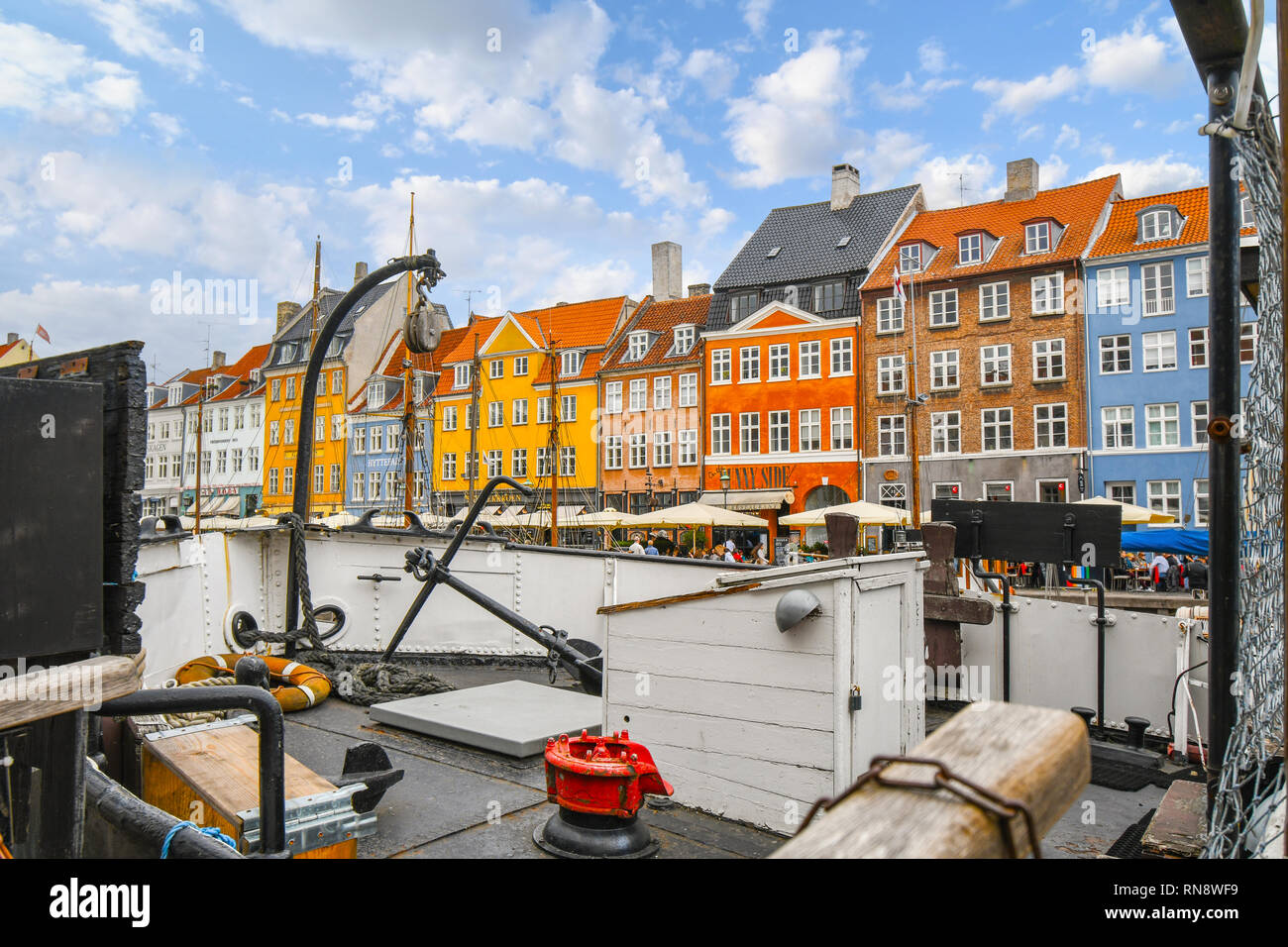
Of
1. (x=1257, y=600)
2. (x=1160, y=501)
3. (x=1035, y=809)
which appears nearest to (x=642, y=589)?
(x=1257, y=600)

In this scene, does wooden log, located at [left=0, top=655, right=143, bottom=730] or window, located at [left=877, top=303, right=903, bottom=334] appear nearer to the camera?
wooden log, located at [left=0, top=655, right=143, bottom=730]

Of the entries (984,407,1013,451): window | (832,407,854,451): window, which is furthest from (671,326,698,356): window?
(984,407,1013,451): window

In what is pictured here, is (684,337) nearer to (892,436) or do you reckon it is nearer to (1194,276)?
(892,436)

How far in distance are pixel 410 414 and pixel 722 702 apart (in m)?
26.0

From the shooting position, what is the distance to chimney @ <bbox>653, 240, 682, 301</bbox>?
163 ft

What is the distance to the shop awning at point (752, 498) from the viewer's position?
38.7m

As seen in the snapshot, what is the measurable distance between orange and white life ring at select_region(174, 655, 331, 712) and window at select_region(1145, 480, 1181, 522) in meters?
31.9

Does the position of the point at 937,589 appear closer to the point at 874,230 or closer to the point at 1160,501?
the point at 1160,501

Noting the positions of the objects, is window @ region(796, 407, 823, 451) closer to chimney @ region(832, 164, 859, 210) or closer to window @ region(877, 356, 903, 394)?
window @ region(877, 356, 903, 394)

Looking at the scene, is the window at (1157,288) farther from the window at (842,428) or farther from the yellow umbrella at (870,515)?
the yellow umbrella at (870,515)

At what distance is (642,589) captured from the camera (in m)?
8.30

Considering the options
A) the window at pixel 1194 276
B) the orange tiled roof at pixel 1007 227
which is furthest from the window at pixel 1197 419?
the orange tiled roof at pixel 1007 227

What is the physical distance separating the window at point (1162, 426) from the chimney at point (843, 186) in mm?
17097

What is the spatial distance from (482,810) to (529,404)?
44.8 meters
